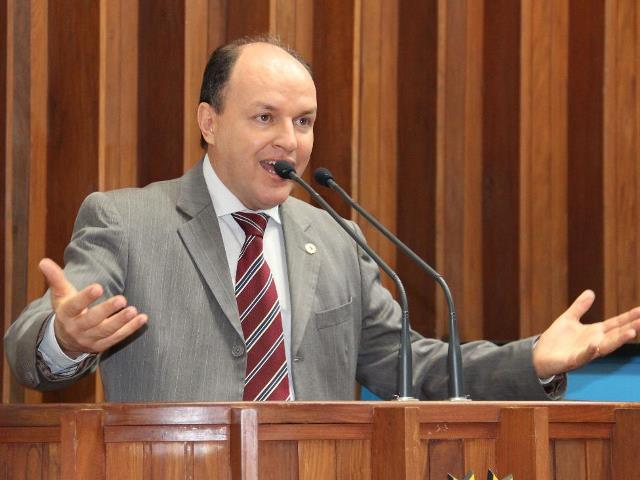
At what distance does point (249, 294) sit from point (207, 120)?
509 millimetres

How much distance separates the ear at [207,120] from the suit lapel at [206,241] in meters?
0.12

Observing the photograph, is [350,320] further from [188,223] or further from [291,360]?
[188,223]

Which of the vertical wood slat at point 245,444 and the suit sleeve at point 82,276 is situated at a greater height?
the suit sleeve at point 82,276

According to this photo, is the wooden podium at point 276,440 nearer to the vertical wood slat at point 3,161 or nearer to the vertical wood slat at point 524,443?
the vertical wood slat at point 524,443

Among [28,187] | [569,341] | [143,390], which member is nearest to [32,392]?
[28,187]

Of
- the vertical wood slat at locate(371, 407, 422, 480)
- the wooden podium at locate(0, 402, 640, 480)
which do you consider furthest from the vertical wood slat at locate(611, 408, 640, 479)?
the vertical wood slat at locate(371, 407, 422, 480)

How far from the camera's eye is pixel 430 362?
7.65ft

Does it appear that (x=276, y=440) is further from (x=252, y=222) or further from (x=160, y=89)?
(x=160, y=89)

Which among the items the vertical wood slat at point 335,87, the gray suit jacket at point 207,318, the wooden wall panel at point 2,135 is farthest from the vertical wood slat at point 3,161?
the vertical wood slat at point 335,87

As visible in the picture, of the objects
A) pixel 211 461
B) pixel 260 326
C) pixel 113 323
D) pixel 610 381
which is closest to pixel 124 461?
pixel 211 461

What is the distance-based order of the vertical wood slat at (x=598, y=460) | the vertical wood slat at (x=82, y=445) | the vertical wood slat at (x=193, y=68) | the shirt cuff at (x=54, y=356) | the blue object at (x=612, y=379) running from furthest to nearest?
the vertical wood slat at (x=193, y=68) → the blue object at (x=612, y=379) → the shirt cuff at (x=54, y=356) → the vertical wood slat at (x=598, y=460) → the vertical wood slat at (x=82, y=445)

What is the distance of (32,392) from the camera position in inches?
123

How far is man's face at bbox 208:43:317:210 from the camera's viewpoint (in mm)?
2443

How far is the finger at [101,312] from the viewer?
1.60m
